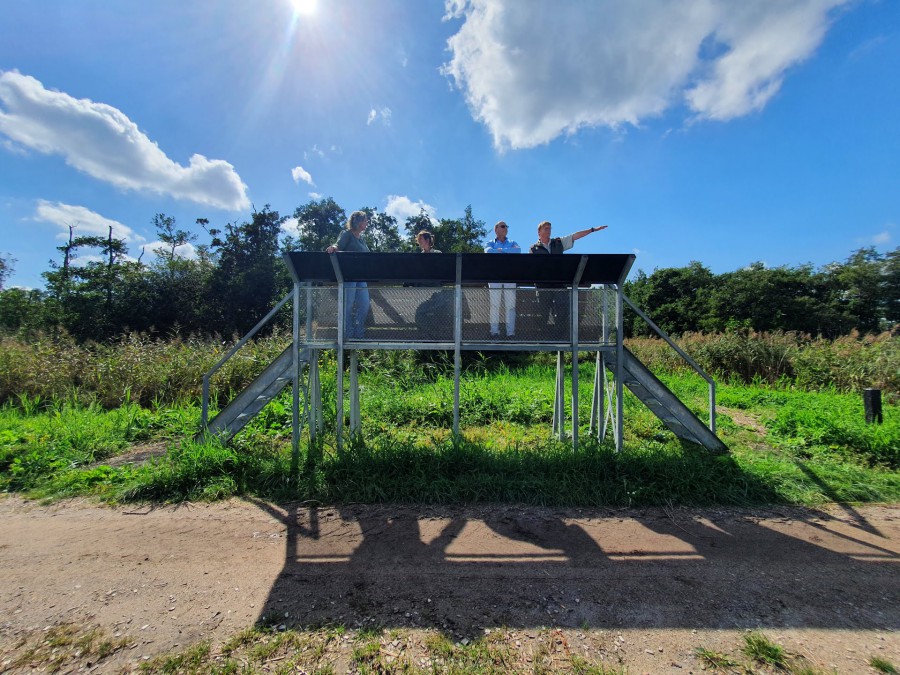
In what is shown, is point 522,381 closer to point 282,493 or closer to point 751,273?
point 282,493

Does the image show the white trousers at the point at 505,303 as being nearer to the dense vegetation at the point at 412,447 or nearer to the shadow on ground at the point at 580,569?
the dense vegetation at the point at 412,447

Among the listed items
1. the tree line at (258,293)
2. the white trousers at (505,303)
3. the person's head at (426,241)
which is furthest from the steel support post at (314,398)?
the tree line at (258,293)

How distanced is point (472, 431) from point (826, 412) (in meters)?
6.34

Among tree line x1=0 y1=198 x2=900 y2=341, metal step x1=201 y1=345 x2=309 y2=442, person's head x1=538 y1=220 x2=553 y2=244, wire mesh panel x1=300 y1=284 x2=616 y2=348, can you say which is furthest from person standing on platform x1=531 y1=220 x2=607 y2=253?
tree line x1=0 y1=198 x2=900 y2=341

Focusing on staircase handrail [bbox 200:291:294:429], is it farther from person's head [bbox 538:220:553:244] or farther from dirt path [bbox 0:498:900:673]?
→ person's head [bbox 538:220:553:244]

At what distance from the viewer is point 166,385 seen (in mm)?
8180

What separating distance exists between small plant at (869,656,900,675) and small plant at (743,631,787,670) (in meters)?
0.39

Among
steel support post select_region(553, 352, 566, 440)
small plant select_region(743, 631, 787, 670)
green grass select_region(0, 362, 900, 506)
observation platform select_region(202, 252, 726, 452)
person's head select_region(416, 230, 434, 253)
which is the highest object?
person's head select_region(416, 230, 434, 253)

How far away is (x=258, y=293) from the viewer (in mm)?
29453

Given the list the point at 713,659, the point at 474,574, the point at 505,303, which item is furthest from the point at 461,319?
the point at 713,659

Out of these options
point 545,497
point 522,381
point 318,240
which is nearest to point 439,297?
point 545,497

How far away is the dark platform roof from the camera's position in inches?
180

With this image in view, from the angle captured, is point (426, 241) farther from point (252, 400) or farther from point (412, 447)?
point (252, 400)

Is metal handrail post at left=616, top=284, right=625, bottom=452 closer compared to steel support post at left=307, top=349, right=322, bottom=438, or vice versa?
metal handrail post at left=616, top=284, right=625, bottom=452
